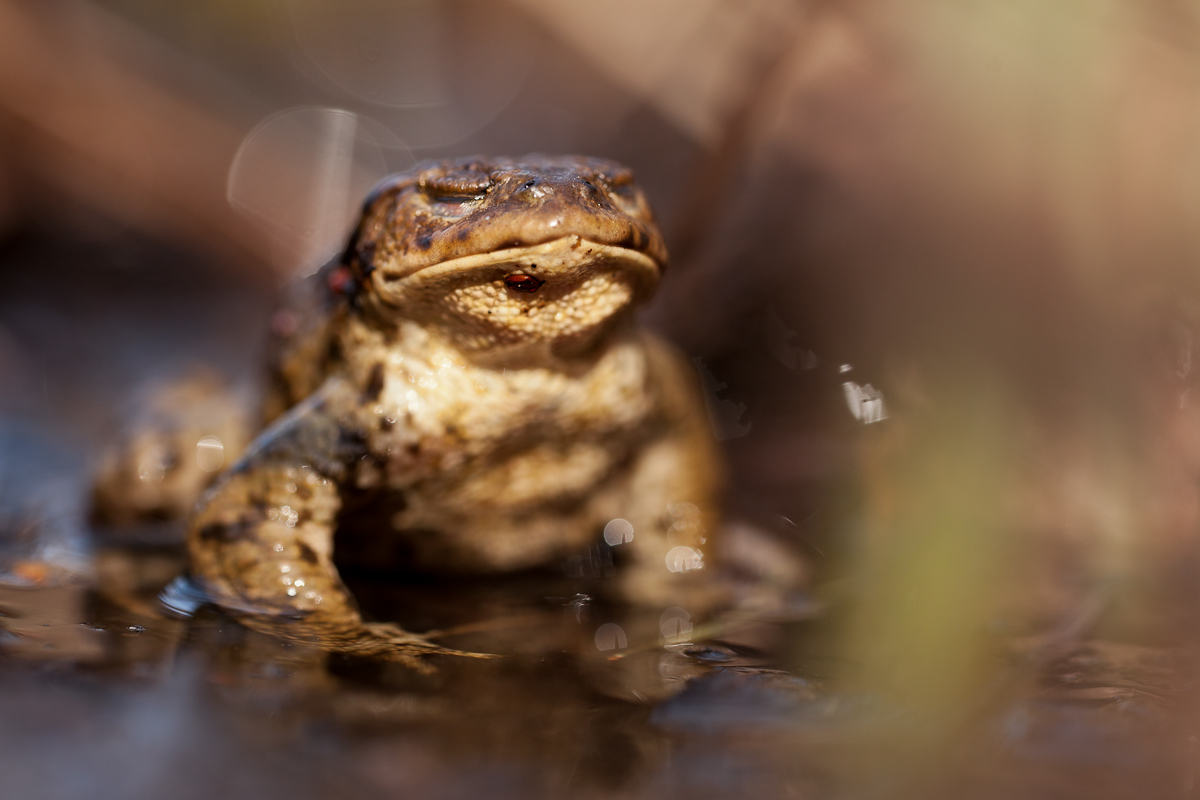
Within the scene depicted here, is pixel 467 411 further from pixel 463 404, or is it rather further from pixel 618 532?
pixel 618 532

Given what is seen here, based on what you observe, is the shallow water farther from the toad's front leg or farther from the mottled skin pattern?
the mottled skin pattern

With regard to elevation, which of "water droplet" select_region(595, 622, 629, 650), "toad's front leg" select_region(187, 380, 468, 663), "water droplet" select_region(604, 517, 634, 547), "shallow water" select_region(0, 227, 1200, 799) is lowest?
"shallow water" select_region(0, 227, 1200, 799)

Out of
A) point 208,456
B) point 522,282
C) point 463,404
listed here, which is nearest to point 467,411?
point 463,404

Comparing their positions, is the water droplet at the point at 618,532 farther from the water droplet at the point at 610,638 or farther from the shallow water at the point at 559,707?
the water droplet at the point at 610,638

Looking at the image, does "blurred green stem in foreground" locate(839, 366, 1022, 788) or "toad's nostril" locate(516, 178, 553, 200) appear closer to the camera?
"blurred green stem in foreground" locate(839, 366, 1022, 788)

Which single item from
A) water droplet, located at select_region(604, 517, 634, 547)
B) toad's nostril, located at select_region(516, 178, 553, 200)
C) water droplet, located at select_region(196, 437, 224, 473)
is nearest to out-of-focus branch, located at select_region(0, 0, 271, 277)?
water droplet, located at select_region(196, 437, 224, 473)

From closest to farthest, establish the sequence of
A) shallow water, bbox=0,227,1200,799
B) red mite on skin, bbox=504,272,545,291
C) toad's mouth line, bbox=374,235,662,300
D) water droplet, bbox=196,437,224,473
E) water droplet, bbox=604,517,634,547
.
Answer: shallow water, bbox=0,227,1200,799 → toad's mouth line, bbox=374,235,662,300 → red mite on skin, bbox=504,272,545,291 → water droplet, bbox=604,517,634,547 → water droplet, bbox=196,437,224,473
